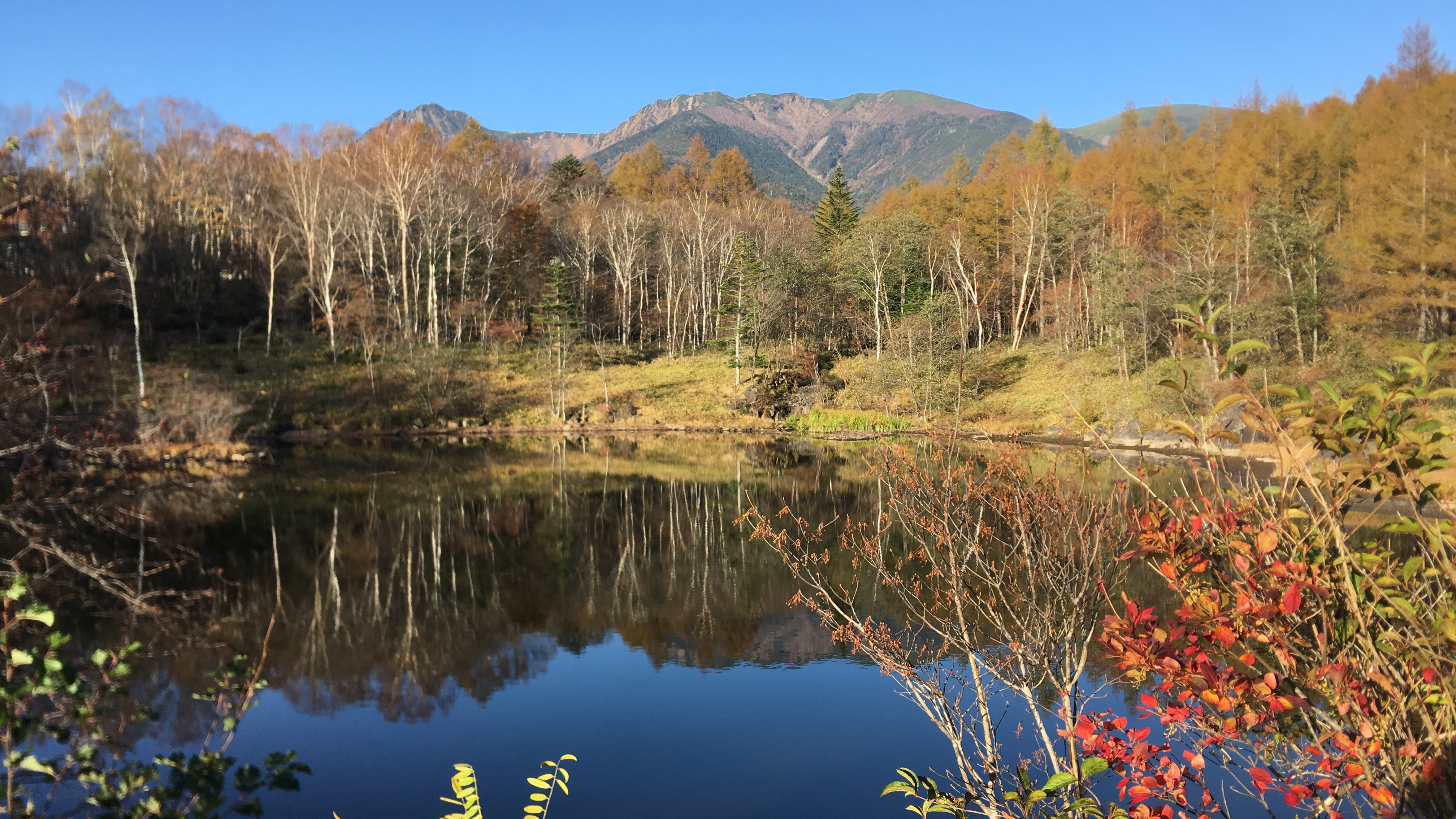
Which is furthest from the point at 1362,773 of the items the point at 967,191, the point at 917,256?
the point at 967,191

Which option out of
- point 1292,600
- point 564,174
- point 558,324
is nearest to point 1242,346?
point 1292,600

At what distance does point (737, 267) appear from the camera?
37625 mm

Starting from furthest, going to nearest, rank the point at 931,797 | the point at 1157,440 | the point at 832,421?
the point at 832,421, the point at 1157,440, the point at 931,797

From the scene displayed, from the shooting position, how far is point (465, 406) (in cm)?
3391

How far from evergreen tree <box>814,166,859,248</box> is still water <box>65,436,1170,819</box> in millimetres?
33833

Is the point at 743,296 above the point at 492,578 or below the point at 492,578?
above

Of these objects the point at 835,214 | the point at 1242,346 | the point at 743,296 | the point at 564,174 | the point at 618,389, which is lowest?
the point at 618,389

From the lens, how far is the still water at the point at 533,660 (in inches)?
251

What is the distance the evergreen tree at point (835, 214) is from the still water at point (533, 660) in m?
33.8

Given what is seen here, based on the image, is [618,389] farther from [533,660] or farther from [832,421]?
[533,660]

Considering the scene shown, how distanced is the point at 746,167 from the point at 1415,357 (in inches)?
2645

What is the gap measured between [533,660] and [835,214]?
44552 mm

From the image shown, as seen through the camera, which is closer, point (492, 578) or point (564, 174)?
point (492, 578)

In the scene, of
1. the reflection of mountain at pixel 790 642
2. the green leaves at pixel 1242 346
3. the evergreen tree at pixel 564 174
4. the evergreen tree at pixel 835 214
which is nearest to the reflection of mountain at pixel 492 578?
the reflection of mountain at pixel 790 642
